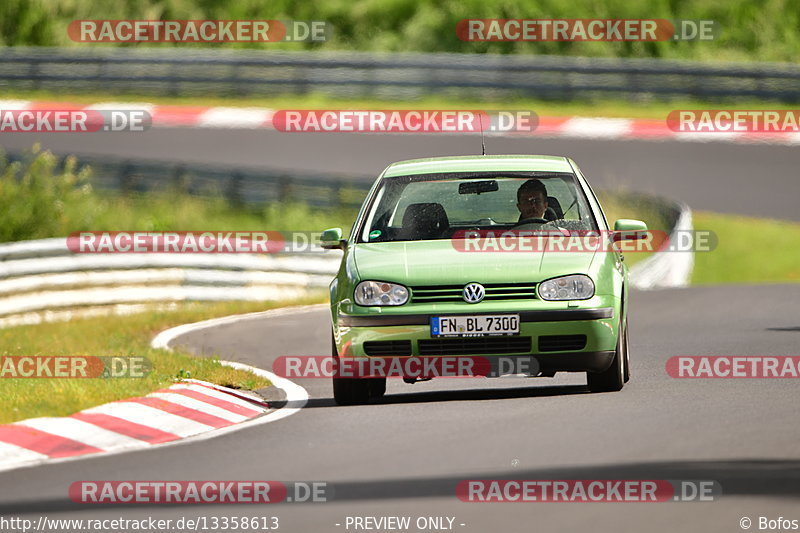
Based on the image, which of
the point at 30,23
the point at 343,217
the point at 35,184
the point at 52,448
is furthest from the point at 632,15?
the point at 52,448

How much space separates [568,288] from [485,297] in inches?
20.5

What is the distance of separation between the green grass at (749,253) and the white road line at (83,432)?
1623 cm

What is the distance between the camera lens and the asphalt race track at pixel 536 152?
28.3 metres

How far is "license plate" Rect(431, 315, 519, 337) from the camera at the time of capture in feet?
34.2

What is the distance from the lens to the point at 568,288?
34.7 feet

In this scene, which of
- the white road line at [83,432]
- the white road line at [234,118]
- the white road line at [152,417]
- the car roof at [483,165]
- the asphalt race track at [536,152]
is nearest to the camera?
the white road line at [83,432]

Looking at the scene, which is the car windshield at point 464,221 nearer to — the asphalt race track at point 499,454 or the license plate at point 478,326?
the license plate at point 478,326

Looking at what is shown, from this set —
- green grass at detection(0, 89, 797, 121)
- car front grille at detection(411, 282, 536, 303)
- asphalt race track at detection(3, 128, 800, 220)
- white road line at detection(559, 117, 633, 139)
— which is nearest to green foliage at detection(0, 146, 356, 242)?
asphalt race track at detection(3, 128, 800, 220)

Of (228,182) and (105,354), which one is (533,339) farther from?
(228,182)

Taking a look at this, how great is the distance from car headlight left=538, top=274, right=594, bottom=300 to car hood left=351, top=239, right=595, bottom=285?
43 millimetres

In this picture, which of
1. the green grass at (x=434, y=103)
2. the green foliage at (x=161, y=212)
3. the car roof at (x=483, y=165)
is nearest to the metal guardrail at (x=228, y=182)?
the green foliage at (x=161, y=212)

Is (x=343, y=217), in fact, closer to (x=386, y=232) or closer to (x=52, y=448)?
(x=386, y=232)

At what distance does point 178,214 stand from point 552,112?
845 cm

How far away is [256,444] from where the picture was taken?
9438 millimetres
